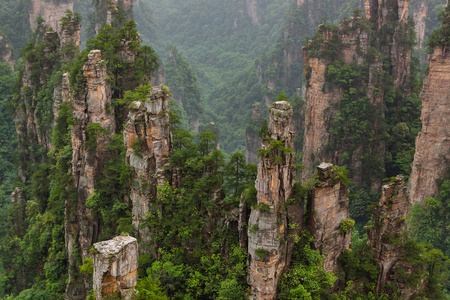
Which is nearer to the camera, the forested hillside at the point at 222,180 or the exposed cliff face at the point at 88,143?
the forested hillside at the point at 222,180

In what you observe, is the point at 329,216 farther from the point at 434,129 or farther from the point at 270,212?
the point at 434,129

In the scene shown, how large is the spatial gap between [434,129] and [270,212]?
22661mm

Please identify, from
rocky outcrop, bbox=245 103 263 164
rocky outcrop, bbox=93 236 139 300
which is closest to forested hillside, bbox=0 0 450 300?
rocky outcrop, bbox=93 236 139 300

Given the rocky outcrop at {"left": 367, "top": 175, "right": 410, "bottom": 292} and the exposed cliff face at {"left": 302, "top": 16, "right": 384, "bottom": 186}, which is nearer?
the rocky outcrop at {"left": 367, "top": 175, "right": 410, "bottom": 292}

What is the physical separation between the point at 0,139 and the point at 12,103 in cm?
611

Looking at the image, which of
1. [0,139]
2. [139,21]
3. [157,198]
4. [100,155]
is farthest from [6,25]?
[157,198]

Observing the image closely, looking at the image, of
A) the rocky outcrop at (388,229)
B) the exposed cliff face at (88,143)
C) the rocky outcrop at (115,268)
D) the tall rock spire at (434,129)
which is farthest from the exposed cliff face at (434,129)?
the rocky outcrop at (115,268)

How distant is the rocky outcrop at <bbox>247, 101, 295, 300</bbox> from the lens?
2278cm

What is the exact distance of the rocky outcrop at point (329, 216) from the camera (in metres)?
24.6

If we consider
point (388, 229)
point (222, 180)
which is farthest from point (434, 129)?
point (222, 180)

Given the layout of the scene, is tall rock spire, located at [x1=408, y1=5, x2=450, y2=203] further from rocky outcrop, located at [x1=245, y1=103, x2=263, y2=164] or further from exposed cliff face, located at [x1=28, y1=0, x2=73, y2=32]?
exposed cliff face, located at [x1=28, y1=0, x2=73, y2=32]

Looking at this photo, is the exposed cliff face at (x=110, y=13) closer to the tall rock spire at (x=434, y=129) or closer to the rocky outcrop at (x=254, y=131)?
the rocky outcrop at (x=254, y=131)

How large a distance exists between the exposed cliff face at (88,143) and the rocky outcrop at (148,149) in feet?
13.9

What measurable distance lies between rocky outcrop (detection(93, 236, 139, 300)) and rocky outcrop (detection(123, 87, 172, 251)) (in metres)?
8.28
